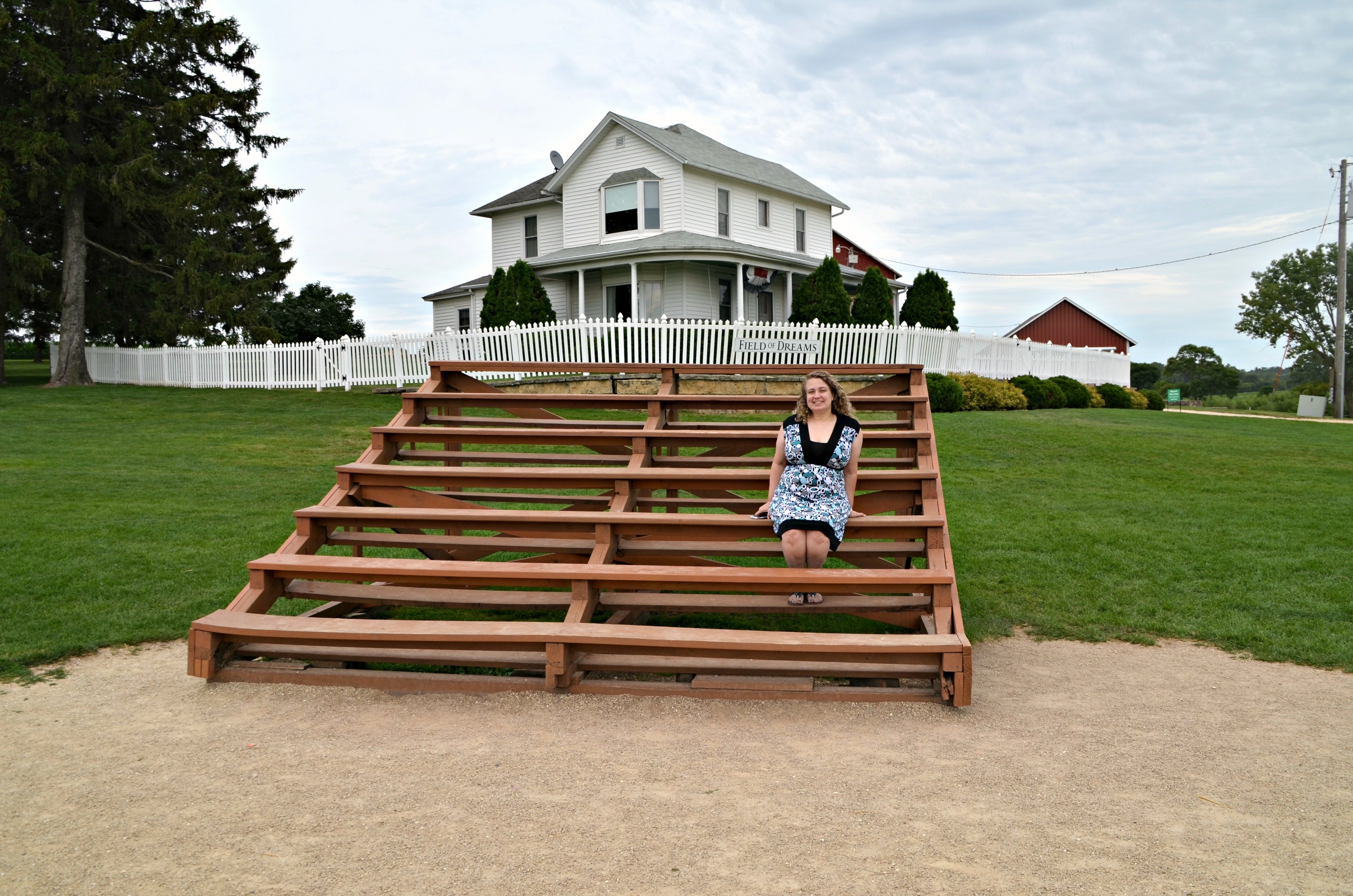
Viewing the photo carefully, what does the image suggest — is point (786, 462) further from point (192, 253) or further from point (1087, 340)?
point (1087, 340)

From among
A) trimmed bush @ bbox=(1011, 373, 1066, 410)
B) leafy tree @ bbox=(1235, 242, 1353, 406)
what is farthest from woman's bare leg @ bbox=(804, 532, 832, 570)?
leafy tree @ bbox=(1235, 242, 1353, 406)

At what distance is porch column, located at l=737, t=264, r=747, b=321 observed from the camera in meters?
27.7

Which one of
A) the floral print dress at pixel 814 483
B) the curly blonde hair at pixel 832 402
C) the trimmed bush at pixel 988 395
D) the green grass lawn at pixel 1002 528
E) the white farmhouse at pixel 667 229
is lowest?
the green grass lawn at pixel 1002 528

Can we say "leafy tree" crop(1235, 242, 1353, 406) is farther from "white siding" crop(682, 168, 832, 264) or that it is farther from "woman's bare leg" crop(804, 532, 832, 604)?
"woman's bare leg" crop(804, 532, 832, 604)

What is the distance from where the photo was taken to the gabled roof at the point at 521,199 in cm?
3306

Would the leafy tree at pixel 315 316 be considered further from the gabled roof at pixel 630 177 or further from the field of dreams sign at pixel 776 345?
the field of dreams sign at pixel 776 345

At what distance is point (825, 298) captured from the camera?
27062mm

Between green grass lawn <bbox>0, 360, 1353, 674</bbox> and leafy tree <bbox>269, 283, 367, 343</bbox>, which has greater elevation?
leafy tree <bbox>269, 283, 367, 343</bbox>

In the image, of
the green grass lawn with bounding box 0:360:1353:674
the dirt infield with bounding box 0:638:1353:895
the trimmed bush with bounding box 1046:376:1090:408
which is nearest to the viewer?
the dirt infield with bounding box 0:638:1353:895

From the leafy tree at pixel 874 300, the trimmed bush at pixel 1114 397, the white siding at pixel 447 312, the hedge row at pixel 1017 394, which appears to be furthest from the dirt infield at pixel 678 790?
the white siding at pixel 447 312

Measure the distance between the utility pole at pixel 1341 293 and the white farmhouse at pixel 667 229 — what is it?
1629 cm

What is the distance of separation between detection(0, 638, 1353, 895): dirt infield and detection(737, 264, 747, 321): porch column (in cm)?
2112

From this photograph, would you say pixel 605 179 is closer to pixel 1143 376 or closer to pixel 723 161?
pixel 723 161

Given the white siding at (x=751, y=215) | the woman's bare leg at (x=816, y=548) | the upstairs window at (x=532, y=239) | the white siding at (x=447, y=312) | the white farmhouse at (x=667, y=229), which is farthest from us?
the white siding at (x=447, y=312)
